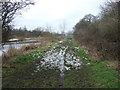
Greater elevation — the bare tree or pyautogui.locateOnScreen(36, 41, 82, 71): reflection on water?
the bare tree

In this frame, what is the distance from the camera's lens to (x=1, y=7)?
55.3 feet

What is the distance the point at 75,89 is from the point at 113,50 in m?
Answer: 10.2

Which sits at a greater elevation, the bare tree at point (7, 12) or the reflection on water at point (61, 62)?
the bare tree at point (7, 12)

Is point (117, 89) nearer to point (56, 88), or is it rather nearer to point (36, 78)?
point (56, 88)

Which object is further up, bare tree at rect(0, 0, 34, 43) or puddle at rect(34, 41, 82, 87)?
bare tree at rect(0, 0, 34, 43)

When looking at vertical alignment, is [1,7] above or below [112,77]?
above

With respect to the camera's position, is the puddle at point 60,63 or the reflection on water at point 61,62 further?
the reflection on water at point 61,62

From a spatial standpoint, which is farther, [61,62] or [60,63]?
[61,62]

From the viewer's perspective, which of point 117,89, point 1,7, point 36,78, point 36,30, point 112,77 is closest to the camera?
point 117,89

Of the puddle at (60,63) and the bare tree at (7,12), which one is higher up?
Result: the bare tree at (7,12)

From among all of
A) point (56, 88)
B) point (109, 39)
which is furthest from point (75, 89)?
point (109, 39)

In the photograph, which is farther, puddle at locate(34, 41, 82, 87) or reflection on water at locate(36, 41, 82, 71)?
reflection on water at locate(36, 41, 82, 71)

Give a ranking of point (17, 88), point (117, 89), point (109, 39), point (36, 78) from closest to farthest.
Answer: point (117, 89)
point (17, 88)
point (36, 78)
point (109, 39)

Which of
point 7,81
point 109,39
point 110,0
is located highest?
point 110,0
